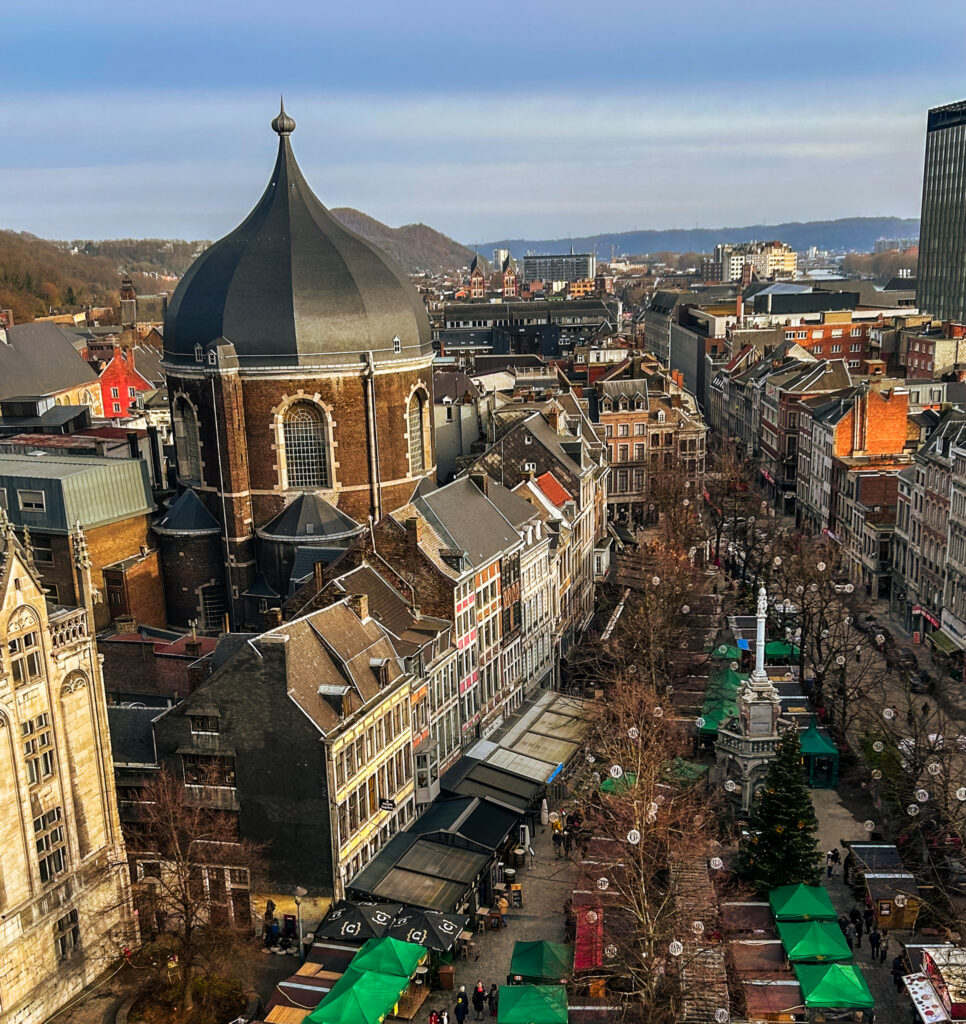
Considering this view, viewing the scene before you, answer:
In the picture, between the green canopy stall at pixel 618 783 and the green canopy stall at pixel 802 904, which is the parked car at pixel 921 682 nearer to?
the green canopy stall at pixel 618 783

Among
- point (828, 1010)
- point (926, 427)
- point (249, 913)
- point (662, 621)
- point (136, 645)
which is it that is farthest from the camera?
point (926, 427)

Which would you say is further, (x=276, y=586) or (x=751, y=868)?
(x=276, y=586)

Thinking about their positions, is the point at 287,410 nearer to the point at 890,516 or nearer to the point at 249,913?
the point at 249,913

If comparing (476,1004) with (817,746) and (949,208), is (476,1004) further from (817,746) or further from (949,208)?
(949,208)

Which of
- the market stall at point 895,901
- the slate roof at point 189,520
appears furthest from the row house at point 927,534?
the slate roof at point 189,520

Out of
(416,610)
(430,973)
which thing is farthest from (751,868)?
(416,610)
